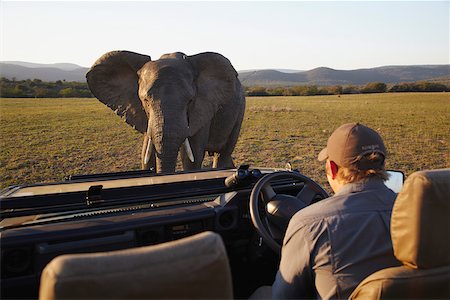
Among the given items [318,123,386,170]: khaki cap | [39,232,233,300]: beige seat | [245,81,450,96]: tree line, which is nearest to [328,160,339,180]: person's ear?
[318,123,386,170]: khaki cap

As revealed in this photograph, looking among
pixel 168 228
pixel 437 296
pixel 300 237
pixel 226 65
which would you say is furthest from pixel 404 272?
pixel 226 65

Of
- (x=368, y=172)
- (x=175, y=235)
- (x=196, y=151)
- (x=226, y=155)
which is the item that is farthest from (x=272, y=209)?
(x=226, y=155)

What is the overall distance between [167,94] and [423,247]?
5636 mm

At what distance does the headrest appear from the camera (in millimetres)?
1814

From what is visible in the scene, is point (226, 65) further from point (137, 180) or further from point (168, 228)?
point (168, 228)

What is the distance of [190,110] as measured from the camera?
775cm

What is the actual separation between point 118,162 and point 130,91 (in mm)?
4723

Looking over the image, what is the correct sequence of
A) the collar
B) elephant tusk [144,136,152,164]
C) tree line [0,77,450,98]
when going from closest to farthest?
1. the collar
2. elephant tusk [144,136,152,164]
3. tree line [0,77,450,98]

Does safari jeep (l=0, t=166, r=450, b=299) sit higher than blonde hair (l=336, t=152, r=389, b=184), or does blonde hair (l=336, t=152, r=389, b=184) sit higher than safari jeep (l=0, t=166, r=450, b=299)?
blonde hair (l=336, t=152, r=389, b=184)

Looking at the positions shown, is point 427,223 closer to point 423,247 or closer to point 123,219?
point 423,247

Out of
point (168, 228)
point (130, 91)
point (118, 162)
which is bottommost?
point (118, 162)

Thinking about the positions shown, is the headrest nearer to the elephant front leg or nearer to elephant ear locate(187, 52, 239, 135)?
the elephant front leg

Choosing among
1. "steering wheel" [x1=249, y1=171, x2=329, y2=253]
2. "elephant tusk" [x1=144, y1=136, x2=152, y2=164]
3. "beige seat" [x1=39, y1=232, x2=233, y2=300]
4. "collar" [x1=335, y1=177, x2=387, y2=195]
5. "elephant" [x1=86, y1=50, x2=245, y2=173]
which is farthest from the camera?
"elephant tusk" [x1=144, y1=136, x2=152, y2=164]

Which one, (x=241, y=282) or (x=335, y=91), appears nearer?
(x=241, y=282)
